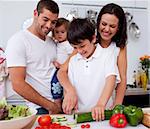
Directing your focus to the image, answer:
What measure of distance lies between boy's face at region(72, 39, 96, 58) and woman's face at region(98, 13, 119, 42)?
9cm

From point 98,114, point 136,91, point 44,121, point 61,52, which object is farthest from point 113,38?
point 136,91

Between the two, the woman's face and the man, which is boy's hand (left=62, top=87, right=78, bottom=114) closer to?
the man

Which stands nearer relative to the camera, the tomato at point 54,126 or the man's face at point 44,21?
the tomato at point 54,126

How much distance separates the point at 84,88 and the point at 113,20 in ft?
1.29

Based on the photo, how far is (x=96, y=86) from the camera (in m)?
1.36

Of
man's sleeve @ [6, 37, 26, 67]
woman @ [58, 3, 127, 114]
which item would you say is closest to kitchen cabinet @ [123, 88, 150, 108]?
woman @ [58, 3, 127, 114]

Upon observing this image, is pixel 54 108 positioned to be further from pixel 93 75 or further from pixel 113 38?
pixel 113 38

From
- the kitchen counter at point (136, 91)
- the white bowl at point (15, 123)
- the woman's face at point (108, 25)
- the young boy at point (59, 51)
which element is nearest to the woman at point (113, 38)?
the woman's face at point (108, 25)

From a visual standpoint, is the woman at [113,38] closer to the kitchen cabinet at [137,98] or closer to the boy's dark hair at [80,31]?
the boy's dark hair at [80,31]

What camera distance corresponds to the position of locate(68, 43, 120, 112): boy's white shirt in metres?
1.36

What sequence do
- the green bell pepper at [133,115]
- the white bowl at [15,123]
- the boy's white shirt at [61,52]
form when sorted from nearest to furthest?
the white bowl at [15,123]
the green bell pepper at [133,115]
the boy's white shirt at [61,52]

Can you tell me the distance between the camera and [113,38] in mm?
1411

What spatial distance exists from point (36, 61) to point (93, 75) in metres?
0.33

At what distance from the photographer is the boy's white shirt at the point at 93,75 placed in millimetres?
1355
